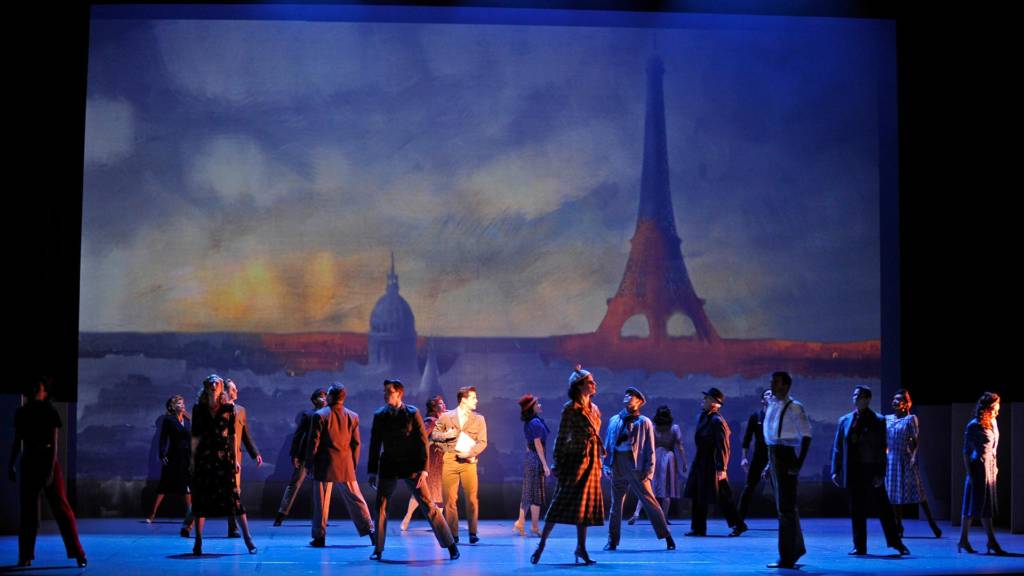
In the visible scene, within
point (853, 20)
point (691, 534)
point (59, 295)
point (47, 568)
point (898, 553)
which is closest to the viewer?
point (47, 568)

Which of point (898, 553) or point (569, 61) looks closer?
point (898, 553)

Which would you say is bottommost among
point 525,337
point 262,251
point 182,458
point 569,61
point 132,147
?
point 182,458

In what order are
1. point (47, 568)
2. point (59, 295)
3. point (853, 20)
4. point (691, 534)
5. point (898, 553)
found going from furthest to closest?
1. point (853, 20)
2. point (59, 295)
3. point (691, 534)
4. point (898, 553)
5. point (47, 568)

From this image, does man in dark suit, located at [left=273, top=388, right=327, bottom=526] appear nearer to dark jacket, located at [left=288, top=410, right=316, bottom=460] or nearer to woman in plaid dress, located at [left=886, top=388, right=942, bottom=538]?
dark jacket, located at [left=288, top=410, right=316, bottom=460]

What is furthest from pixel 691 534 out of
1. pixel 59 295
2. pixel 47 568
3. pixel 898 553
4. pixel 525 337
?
pixel 59 295

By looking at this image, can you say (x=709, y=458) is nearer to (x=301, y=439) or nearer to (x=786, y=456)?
(x=786, y=456)

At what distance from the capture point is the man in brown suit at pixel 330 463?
12047 millimetres

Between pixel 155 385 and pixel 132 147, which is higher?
pixel 132 147

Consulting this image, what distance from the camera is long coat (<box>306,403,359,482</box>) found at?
12055 mm

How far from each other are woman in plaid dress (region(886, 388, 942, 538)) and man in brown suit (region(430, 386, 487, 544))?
15.1 ft

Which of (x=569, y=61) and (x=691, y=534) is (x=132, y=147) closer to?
(x=569, y=61)

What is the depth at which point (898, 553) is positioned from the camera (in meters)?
11.7

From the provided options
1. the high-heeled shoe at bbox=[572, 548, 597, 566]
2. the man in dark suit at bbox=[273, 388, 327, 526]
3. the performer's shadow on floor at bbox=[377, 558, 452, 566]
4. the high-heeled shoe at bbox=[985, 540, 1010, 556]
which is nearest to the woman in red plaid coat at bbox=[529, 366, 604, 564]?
the high-heeled shoe at bbox=[572, 548, 597, 566]

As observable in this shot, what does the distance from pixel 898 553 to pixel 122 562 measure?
718cm
